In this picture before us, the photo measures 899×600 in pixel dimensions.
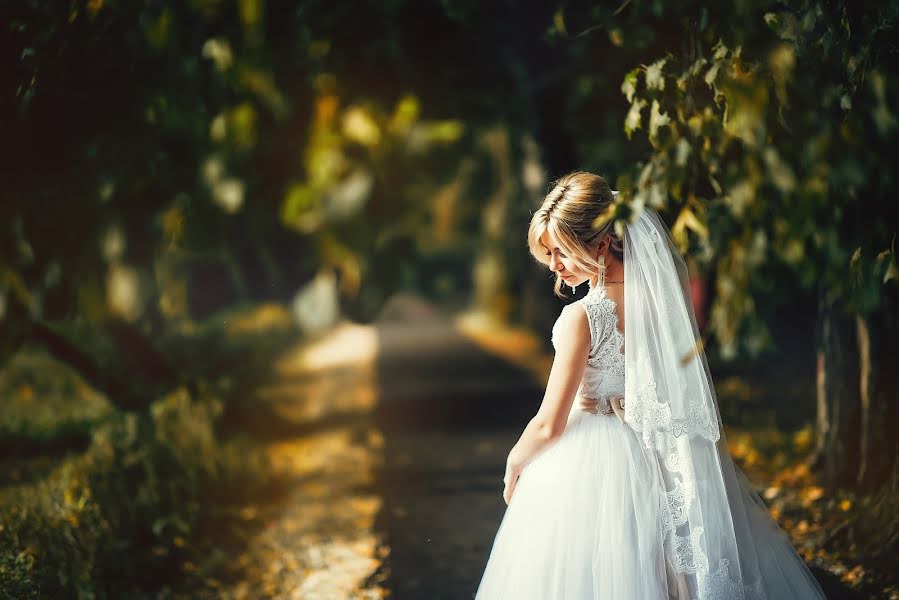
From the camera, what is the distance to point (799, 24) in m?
3.96

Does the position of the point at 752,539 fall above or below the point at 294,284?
below

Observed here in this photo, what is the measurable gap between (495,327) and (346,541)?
21338mm

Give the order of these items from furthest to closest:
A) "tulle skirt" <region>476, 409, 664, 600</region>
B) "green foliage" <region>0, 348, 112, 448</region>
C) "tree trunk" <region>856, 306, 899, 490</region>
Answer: "green foliage" <region>0, 348, 112, 448</region> < "tree trunk" <region>856, 306, 899, 490</region> < "tulle skirt" <region>476, 409, 664, 600</region>

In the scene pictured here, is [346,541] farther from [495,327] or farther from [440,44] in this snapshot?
[495,327]

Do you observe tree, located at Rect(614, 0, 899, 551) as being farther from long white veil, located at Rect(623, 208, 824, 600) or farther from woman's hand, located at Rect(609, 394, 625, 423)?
woman's hand, located at Rect(609, 394, 625, 423)

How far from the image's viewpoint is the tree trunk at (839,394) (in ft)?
22.4

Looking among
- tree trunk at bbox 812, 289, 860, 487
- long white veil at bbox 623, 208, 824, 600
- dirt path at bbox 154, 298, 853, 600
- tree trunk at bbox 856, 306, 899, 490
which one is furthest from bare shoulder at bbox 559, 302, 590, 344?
tree trunk at bbox 812, 289, 860, 487

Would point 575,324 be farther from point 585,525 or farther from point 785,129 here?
point 785,129

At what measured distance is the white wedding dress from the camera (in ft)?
12.0

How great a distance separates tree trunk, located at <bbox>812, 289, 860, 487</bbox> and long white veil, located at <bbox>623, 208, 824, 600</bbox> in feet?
11.1

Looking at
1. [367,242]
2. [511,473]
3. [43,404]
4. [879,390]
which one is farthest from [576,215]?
[367,242]

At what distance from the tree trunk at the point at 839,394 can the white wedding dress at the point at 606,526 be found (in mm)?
3221

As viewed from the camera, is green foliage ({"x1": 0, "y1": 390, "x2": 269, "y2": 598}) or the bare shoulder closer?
the bare shoulder

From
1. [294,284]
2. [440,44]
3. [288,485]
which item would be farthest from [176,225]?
[294,284]
